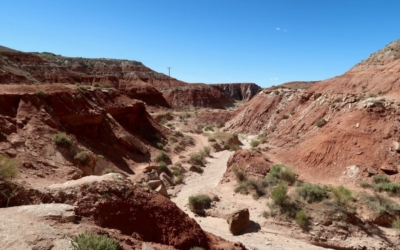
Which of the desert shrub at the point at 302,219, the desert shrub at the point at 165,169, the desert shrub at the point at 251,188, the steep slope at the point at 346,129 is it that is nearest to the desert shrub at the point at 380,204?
the steep slope at the point at 346,129

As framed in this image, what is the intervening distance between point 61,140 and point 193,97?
5748 centimetres

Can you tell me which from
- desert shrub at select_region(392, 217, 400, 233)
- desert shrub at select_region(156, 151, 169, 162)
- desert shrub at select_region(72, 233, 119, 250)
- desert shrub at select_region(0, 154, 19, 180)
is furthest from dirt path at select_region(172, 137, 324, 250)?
desert shrub at select_region(0, 154, 19, 180)

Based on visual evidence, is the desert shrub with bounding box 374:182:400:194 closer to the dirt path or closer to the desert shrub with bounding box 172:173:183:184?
the dirt path

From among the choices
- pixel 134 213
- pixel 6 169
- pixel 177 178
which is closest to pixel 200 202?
pixel 177 178

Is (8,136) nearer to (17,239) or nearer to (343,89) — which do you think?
(17,239)

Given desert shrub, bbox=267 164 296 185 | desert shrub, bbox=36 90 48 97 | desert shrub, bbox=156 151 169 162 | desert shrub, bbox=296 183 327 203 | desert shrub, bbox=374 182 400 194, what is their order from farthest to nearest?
desert shrub, bbox=156 151 169 162 < desert shrub, bbox=36 90 48 97 < desert shrub, bbox=267 164 296 185 < desert shrub, bbox=374 182 400 194 < desert shrub, bbox=296 183 327 203

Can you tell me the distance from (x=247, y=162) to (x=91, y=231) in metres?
13.7

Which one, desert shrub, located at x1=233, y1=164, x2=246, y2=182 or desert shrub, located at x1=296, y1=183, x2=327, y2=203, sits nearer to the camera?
desert shrub, located at x1=296, y1=183, x2=327, y2=203

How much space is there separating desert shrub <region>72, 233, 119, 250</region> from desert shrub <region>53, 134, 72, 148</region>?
36.0 feet

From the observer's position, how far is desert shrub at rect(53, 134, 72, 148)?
15.1 m

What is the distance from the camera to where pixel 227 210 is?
13844 millimetres

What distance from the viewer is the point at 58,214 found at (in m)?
6.07

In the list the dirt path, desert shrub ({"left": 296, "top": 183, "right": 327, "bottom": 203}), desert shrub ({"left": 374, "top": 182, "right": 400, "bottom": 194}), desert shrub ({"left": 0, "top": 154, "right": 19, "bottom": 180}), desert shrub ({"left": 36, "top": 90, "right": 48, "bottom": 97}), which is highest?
desert shrub ({"left": 36, "top": 90, "right": 48, "bottom": 97})

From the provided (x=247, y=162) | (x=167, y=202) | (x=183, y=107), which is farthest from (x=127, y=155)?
(x=183, y=107)
